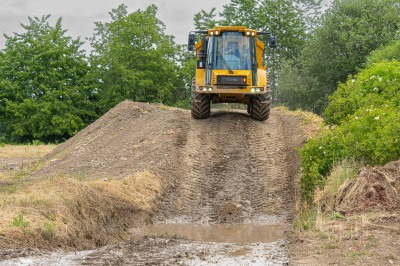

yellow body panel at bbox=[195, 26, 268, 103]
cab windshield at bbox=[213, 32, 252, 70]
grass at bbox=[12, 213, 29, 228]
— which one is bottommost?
grass at bbox=[12, 213, 29, 228]

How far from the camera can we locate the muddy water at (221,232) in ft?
45.1

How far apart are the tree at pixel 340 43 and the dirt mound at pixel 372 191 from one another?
33.0 meters

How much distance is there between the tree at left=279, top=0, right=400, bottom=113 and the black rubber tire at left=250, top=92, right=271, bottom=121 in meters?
22.0

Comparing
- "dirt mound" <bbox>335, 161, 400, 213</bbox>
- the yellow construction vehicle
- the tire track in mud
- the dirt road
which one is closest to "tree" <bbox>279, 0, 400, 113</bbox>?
the dirt road

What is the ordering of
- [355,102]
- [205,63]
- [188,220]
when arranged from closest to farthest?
[188,220]
[355,102]
[205,63]

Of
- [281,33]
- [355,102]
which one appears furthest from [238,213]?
[281,33]

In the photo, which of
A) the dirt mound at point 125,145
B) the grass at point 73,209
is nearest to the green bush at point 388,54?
the dirt mound at point 125,145

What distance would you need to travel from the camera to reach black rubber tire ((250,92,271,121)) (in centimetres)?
2447

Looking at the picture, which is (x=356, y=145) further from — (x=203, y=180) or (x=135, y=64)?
(x=135, y=64)

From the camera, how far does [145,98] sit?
53969 mm

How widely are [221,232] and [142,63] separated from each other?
133 ft

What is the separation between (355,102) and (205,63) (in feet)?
19.7

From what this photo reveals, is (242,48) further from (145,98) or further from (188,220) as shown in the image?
(145,98)

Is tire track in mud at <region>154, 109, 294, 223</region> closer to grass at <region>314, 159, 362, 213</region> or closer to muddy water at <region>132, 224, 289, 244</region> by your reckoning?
muddy water at <region>132, 224, 289, 244</region>
